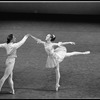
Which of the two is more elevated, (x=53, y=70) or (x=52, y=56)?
(x=52, y=56)

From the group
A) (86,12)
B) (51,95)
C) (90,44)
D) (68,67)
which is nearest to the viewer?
(51,95)

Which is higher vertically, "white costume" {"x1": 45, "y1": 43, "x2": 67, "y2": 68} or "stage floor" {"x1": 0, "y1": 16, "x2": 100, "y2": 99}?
"white costume" {"x1": 45, "y1": 43, "x2": 67, "y2": 68}

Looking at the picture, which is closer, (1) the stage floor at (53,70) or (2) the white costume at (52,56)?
(2) the white costume at (52,56)

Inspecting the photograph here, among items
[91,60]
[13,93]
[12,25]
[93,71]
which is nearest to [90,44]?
[91,60]

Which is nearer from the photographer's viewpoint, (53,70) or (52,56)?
(52,56)

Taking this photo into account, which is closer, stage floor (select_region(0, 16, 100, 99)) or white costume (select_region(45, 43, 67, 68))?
white costume (select_region(45, 43, 67, 68))

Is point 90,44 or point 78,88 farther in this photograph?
point 90,44

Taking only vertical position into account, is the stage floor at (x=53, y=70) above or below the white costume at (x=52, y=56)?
below

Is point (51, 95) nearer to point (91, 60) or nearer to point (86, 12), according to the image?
point (91, 60)

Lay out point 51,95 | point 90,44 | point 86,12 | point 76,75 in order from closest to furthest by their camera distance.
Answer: point 51,95
point 76,75
point 90,44
point 86,12

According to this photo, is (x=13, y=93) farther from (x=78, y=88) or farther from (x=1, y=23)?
(x=1, y=23)

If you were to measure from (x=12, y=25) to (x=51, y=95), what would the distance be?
6749 mm

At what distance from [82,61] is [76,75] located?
1.29 metres

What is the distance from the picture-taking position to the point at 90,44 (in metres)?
13.2
